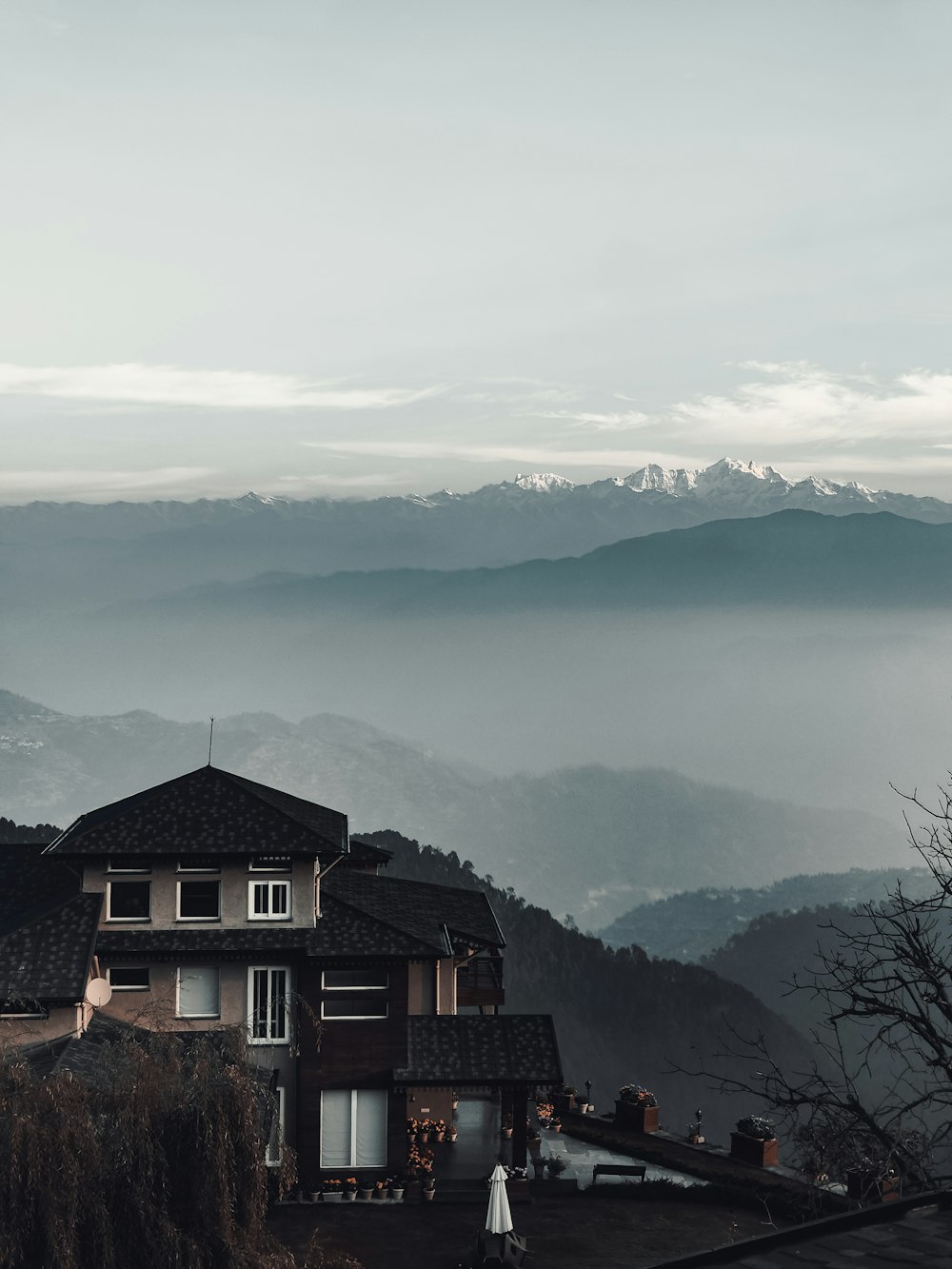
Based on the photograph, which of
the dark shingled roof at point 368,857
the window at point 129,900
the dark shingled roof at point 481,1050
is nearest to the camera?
the dark shingled roof at point 481,1050

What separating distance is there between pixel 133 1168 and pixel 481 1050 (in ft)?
53.9

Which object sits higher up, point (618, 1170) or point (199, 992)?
point (199, 992)

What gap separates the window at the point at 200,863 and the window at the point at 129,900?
3.58ft

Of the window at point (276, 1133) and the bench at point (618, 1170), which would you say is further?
the bench at point (618, 1170)

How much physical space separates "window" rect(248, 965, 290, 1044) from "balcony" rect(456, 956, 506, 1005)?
Result: 9108 mm

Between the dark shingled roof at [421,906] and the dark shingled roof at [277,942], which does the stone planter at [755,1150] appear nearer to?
the dark shingled roof at [421,906]

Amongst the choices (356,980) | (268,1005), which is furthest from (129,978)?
(356,980)

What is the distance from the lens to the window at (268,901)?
4041 cm

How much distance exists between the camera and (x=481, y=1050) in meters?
39.1

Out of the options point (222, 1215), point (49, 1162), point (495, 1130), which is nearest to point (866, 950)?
point (222, 1215)

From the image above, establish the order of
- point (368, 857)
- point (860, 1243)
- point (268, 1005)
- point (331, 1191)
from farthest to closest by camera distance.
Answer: point (368, 857)
point (268, 1005)
point (331, 1191)
point (860, 1243)

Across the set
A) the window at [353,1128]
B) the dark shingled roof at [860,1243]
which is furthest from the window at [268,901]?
the dark shingled roof at [860,1243]

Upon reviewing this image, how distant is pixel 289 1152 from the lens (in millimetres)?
28562

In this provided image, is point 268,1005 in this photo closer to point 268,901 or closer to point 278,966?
point 278,966
